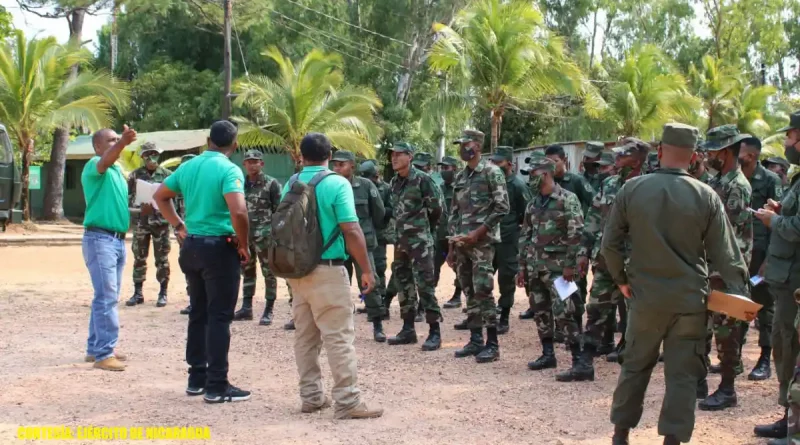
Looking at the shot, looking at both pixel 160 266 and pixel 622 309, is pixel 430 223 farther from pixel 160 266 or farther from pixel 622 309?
pixel 160 266

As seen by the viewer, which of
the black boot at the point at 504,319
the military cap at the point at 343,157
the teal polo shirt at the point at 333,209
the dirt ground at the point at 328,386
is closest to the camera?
the dirt ground at the point at 328,386

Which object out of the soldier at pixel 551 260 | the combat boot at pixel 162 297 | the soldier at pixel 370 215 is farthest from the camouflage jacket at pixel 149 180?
the soldier at pixel 551 260

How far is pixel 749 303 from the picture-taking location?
4383mm

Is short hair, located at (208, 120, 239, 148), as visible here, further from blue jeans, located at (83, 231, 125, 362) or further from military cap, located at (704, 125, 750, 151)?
military cap, located at (704, 125, 750, 151)

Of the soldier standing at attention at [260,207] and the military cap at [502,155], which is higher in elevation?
the military cap at [502,155]

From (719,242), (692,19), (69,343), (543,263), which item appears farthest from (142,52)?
(719,242)

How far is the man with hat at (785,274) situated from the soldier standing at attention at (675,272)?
784mm

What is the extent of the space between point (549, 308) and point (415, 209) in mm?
1804

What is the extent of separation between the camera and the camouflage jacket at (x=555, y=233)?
7102 mm

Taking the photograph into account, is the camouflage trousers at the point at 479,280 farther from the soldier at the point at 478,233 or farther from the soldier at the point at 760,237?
the soldier at the point at 760,237

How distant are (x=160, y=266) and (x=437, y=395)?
5900 millimetres

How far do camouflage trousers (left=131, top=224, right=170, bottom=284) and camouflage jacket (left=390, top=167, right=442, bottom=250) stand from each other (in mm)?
3975

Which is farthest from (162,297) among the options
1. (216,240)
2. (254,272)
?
(216,240)

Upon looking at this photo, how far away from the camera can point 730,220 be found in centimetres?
608
